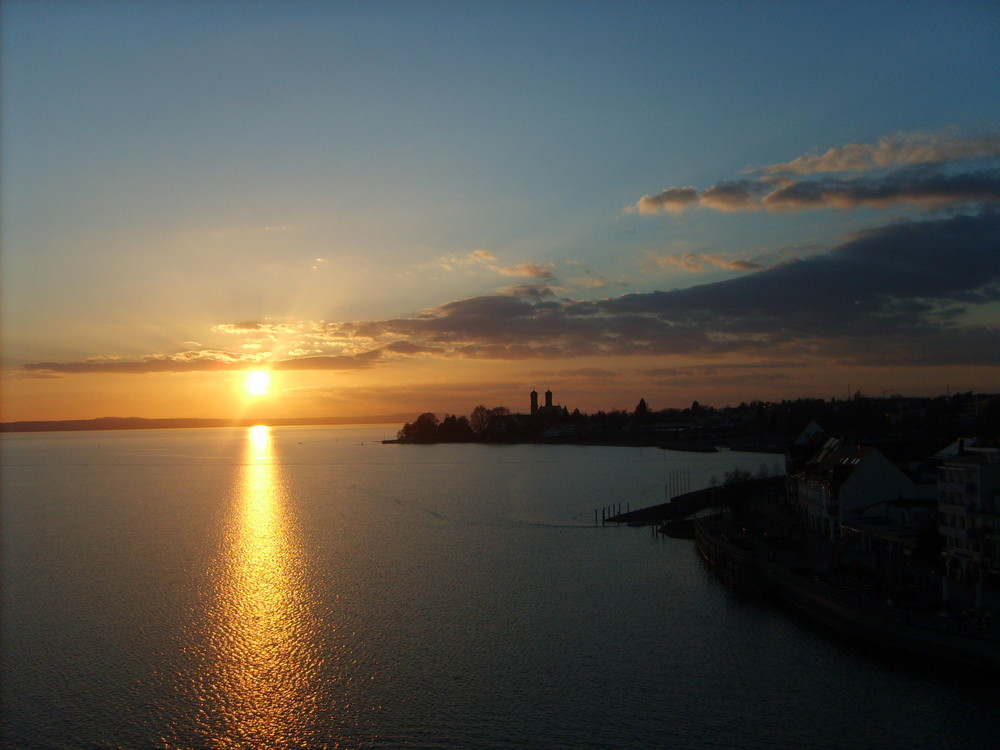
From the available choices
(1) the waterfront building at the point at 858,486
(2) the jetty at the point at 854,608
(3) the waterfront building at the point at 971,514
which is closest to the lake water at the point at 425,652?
(2) the jetty at the point at 854,608

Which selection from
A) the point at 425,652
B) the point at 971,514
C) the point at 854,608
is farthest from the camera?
the point at 971,514

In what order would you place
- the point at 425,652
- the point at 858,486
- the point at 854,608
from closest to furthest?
the point at 854,608
the point at 425,652
the point at 858,486

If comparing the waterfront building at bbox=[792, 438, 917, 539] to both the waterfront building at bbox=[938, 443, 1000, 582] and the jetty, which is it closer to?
the jetty

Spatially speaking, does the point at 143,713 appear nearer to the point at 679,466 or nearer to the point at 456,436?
the point at 679,466

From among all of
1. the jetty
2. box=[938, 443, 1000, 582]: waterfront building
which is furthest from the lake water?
box=[938, 443, 1000, 582]: waterfront building

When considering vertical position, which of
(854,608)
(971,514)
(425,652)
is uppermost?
(971,514)

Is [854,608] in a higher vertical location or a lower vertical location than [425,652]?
higher

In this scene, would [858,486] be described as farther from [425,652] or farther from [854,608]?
[425,652]

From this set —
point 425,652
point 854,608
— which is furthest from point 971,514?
point 425,652
